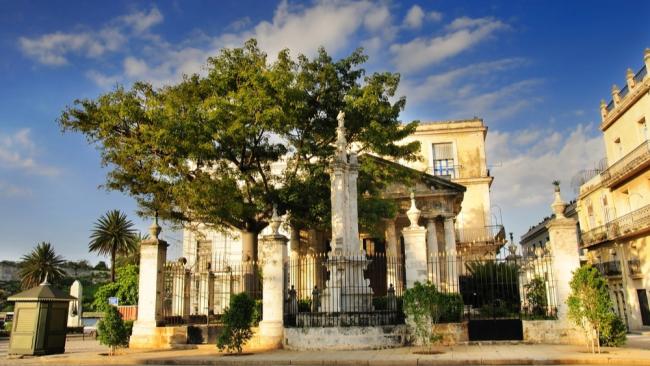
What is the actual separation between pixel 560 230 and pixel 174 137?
1091 centimetres

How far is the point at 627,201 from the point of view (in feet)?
84.2

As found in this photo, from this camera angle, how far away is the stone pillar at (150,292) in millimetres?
13984

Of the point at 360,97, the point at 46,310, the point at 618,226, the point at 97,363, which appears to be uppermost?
the point at 360,97

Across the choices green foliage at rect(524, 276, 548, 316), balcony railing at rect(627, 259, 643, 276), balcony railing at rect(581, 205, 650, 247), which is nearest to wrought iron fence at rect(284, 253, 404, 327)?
green foliage at rect(524, 276, 548, 316)

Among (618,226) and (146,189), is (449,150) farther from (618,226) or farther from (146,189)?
(146,189)

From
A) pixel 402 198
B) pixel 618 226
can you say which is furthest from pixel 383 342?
pixel 618 226

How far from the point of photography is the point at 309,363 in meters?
10.4

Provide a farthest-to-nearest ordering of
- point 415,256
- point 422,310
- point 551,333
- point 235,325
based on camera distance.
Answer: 1. point 415,256
2. point 551,333
3. point 235,325
4. point 422,310

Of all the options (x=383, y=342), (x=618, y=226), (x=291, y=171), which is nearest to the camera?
(x=383, y=342)

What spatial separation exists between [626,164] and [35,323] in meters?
24.5

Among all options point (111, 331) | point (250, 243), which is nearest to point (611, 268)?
point (250, 243)

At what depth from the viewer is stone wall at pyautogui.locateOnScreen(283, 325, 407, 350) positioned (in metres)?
12.4

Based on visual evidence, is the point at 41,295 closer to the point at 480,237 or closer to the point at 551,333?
the point at 551,333

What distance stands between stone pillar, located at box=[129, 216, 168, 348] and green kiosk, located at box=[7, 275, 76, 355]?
204cm
